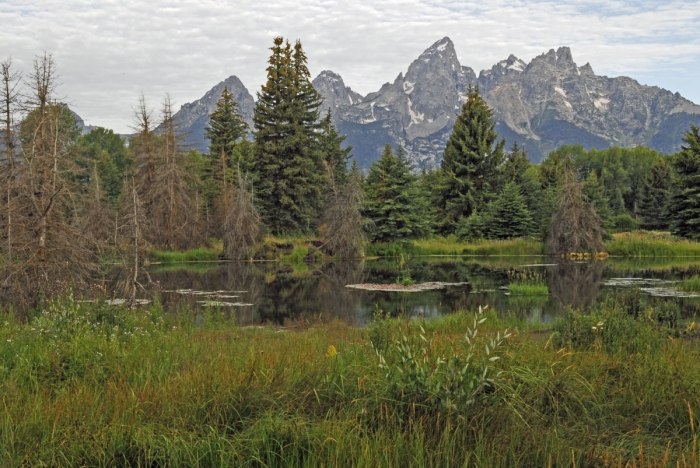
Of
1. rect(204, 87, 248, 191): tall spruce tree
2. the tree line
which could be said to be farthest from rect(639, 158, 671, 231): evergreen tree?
rect(204, 87, 248, 191): tall spruce tree

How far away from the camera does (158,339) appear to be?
23.9 ft

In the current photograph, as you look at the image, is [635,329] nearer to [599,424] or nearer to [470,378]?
[599,424]

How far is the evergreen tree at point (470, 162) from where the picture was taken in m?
43.8

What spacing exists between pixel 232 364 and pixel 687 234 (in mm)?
37852

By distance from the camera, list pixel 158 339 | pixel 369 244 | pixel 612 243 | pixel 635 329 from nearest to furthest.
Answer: pixel 158 339 < pixel 635 329 < pixel 612 243 < pixel 369 244

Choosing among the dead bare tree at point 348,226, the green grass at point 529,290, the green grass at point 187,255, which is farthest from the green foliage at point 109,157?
the green grass at point 529,290

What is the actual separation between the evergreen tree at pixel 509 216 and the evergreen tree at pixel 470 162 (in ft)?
13.7

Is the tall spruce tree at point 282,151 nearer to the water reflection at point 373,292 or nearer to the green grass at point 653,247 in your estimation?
the water reflection at point 373,292

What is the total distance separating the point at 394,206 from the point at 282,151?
901 cm

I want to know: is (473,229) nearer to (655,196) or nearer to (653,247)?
(653,247)

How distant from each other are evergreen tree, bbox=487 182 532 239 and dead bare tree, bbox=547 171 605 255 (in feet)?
14.5

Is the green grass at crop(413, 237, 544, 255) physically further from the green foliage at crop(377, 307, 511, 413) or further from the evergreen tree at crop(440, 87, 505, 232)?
the green foliage at crop(377, 307, 511, 413)

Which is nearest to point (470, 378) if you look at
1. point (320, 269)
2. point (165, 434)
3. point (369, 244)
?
point (165, 434)

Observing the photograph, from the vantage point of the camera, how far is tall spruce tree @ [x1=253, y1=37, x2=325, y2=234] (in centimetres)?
3894
